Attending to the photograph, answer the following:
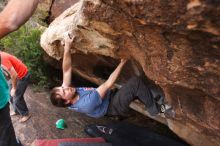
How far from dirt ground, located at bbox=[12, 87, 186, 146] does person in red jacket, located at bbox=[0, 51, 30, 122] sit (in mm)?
236

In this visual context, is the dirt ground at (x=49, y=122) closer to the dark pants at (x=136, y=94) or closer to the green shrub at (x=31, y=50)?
the green shrub at (x=31, y=50)

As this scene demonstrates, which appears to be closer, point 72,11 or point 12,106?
point 72,11

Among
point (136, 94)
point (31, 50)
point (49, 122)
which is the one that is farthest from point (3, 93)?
point (31, 50)

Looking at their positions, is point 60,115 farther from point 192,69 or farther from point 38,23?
point 192,69

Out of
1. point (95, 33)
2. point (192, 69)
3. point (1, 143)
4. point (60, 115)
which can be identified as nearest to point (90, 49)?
point (95, 33)

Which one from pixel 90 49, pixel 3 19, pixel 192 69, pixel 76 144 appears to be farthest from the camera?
pixel 76 144

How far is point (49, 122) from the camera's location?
25.3 ft

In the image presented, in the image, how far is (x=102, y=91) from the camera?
5.82 metres

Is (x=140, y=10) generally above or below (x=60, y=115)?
above

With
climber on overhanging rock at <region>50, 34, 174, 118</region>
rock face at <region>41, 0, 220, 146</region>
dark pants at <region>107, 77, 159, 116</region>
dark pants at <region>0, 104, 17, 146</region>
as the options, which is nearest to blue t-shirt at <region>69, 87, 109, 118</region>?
climber on overhanging rock at <region>50, 34, 174, 118</region>

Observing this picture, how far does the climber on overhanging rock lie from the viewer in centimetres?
571

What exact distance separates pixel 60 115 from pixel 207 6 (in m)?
5.96

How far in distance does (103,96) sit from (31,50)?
3.81m

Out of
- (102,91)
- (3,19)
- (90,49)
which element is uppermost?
(3,19)
